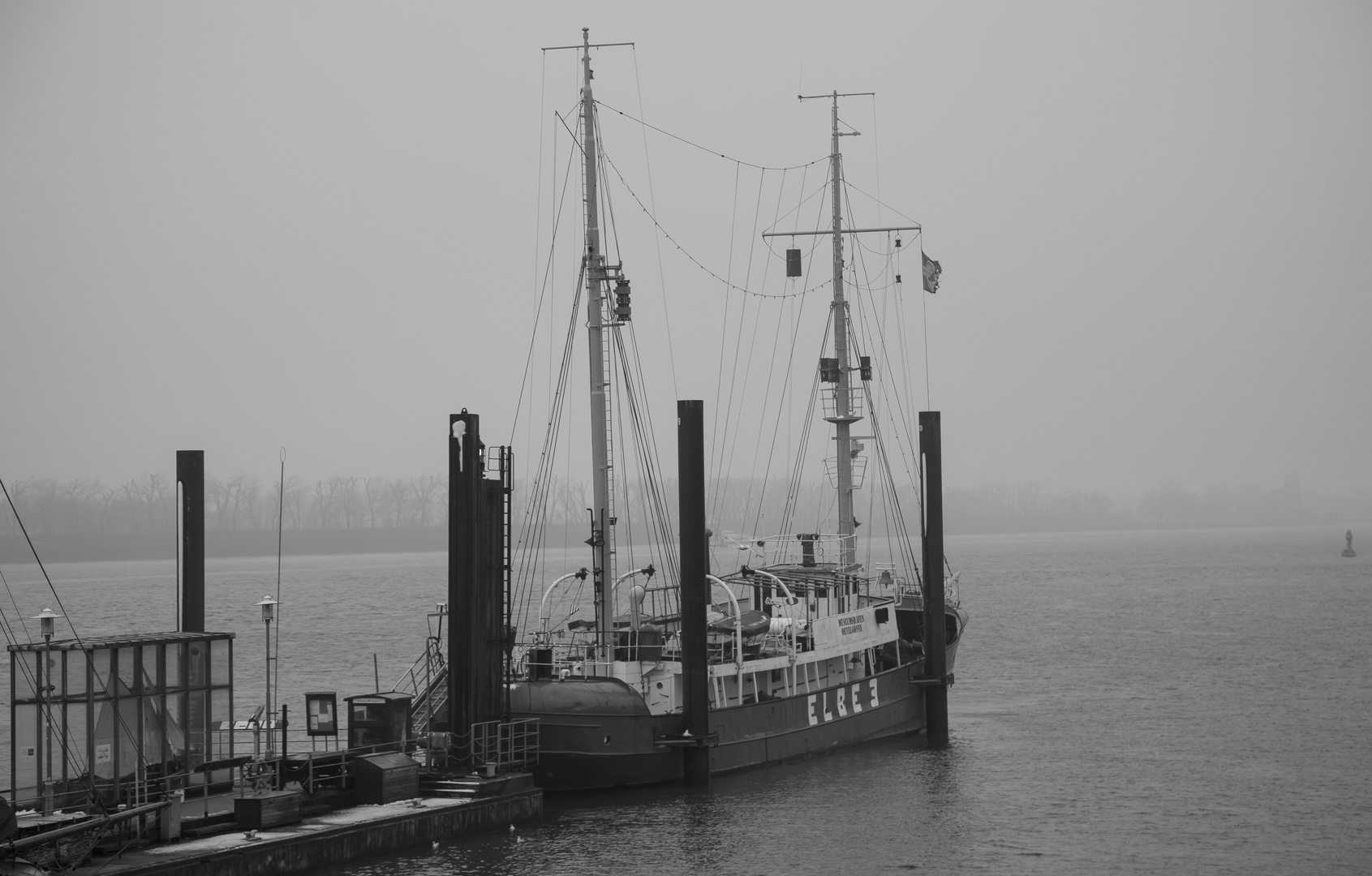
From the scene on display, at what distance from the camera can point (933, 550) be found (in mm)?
40719

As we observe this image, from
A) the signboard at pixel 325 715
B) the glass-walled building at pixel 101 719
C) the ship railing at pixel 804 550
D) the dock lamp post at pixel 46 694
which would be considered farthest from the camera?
the ship railing at pixel 804 550

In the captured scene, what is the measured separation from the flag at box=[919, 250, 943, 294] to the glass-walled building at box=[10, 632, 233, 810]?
33589 mm

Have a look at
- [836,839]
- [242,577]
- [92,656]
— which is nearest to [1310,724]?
[836,839]

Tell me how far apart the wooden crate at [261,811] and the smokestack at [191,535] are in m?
6.36

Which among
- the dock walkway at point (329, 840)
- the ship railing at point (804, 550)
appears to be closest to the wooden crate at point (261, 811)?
the dock walkway at point (329, 840)

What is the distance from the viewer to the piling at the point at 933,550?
1597 inches

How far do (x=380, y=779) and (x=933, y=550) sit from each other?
1856 cm

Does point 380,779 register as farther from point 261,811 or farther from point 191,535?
point 191,535

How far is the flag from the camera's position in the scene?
174 ft

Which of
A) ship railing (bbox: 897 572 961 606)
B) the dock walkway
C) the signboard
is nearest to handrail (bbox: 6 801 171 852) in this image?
the dock walkway

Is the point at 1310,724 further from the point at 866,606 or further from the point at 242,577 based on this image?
the point at 242,577

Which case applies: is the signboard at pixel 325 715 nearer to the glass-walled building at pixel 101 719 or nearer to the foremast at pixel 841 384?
the glass-walled building at pixel 101 719

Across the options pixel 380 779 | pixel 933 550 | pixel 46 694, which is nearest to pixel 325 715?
pixel 380 779

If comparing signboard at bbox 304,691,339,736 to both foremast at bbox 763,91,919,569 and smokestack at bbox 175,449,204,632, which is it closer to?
smokestack at bbox 175,449,204,632
